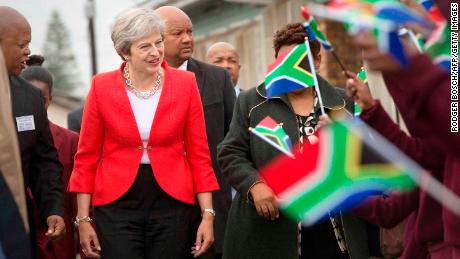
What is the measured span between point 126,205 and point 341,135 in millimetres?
2076

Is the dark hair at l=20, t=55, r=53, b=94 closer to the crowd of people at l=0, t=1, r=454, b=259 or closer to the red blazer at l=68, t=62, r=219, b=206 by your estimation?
the crowd of people at l=0, t=1, r=454, b=259

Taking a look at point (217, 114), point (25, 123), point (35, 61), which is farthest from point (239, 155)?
point (35, 61)

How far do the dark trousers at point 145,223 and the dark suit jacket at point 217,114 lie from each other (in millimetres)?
1170

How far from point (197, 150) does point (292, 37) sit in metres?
0.85

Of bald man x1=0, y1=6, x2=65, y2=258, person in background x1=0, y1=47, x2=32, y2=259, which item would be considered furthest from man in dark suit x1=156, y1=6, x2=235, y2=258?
person in background x1=0, y1=47, x2=32, y2=259

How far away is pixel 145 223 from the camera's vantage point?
17.2 feet

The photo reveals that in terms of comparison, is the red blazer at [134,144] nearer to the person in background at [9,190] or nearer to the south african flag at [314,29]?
the person in background at [9,190]

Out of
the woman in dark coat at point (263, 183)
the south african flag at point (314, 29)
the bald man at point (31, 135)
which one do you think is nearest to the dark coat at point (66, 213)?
the bald man at point (31, 135)

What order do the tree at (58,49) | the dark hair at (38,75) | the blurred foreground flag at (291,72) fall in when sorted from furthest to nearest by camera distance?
the tree at (58,49)
the dark hair at (38,75)
the blurred foreground flag at (291,72)

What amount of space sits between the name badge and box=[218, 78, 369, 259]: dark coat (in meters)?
1.08

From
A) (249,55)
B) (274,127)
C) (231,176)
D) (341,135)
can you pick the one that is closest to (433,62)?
(341,135)

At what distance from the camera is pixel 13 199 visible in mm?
3539

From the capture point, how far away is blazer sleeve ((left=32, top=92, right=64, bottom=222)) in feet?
17.9

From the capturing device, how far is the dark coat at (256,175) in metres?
5.35
